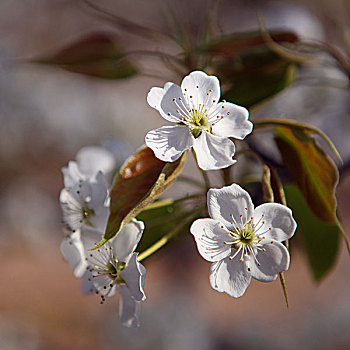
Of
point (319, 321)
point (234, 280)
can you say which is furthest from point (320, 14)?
point (234, 280)

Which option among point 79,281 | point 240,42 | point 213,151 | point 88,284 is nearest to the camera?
point 213,151

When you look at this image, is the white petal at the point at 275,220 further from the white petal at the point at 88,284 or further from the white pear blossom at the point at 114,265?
the white petal at the point at 88,284

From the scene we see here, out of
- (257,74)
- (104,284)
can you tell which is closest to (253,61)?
(257,74)

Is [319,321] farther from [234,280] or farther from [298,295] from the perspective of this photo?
[234,280]

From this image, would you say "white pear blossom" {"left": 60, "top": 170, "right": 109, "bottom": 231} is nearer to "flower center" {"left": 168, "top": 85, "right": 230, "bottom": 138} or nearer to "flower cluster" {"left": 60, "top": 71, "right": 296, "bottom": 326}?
"flower cluster" {"left": 60, "top": 71, "right": 296, "bottom": 326}

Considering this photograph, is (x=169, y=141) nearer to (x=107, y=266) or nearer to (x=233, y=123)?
(x=233, y=123)

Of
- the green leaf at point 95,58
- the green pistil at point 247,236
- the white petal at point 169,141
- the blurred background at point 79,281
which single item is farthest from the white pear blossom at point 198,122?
the blurred background at point 79,281

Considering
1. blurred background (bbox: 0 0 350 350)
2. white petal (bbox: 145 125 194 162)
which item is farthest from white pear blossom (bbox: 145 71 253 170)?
blurred background (bbox: 0 0 350 350)
